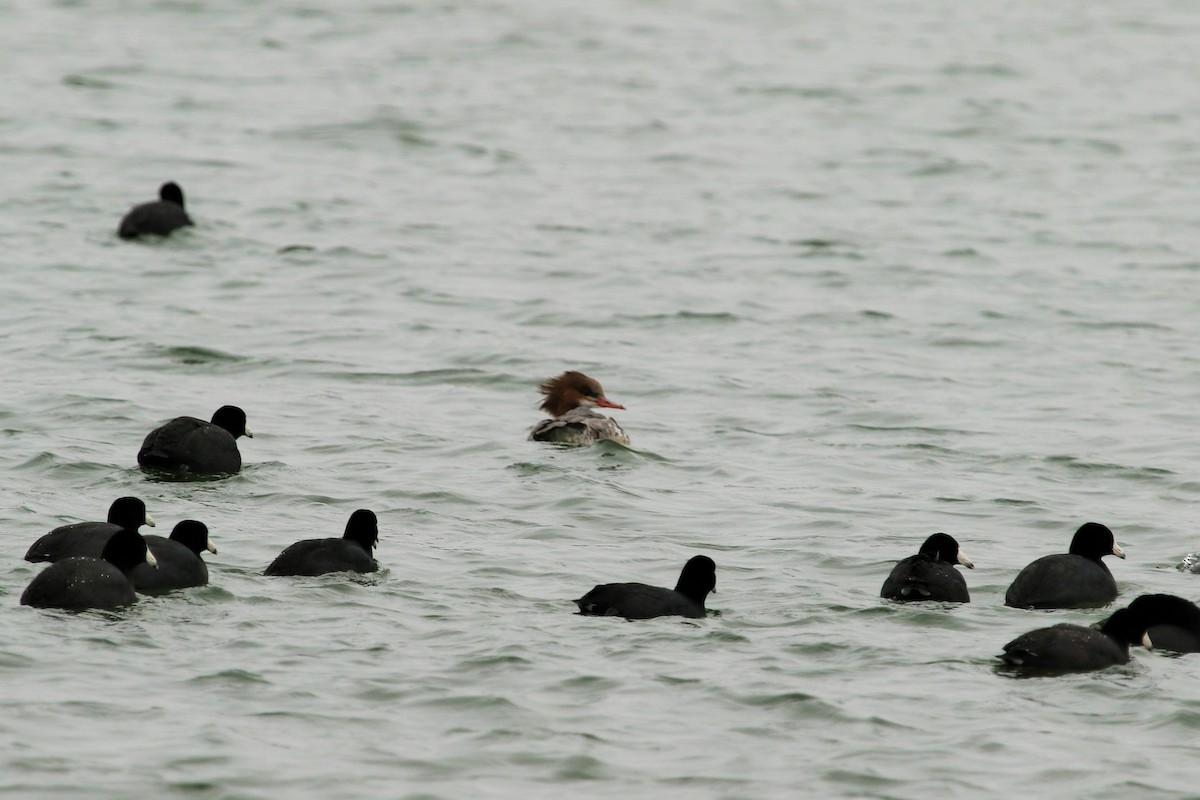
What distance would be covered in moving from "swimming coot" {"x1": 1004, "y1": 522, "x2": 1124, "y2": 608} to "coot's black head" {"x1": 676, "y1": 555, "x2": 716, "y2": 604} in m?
2.08

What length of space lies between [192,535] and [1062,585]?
5676 mm

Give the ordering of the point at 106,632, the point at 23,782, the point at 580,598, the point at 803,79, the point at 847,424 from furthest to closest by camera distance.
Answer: the point at 803,79
the point at 847,424
the point at 580,598
the point at 106,632
the point at 23,782

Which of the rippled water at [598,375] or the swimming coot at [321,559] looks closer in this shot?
the rippled water at [598,375]

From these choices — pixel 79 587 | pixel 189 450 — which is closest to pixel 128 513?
pixel 79 587

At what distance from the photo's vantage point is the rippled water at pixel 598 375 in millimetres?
10539

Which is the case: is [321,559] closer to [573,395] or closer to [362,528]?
[362,528]

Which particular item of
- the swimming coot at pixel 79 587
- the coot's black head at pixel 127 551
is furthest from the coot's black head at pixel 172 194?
the swimming coot at pixel 79 587

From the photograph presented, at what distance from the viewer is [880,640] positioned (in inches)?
474

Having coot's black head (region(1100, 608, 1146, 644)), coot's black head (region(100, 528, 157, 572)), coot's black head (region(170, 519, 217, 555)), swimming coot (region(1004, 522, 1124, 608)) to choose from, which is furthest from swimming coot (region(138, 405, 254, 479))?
coot's black head (region(1100, 608, 1146, 644))

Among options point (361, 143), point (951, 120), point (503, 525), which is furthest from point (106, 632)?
point (951, 120)

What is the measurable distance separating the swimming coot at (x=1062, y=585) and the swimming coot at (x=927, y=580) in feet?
1.21

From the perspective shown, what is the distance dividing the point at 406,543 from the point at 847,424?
5.87 m

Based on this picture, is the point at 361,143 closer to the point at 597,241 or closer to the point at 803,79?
the point at 597,241

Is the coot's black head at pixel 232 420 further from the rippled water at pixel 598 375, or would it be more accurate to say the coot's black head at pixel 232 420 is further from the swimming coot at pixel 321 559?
the swimming coot at pixel 321 559
